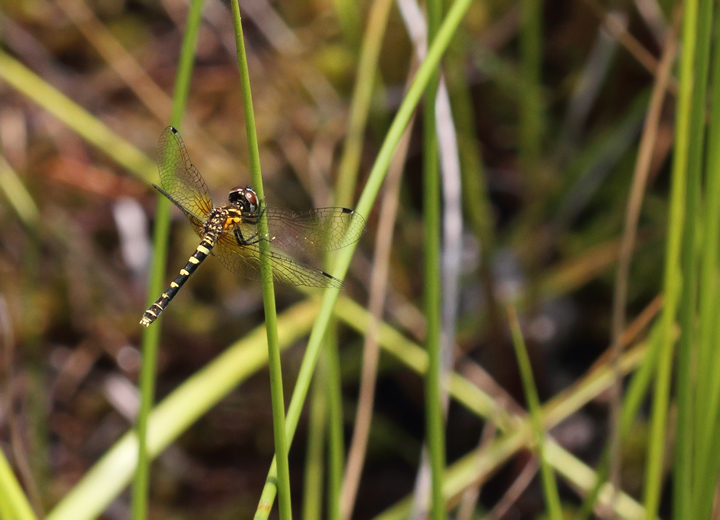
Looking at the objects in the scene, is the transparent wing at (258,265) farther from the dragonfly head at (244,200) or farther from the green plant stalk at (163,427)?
the green plant stalk at (163,427)

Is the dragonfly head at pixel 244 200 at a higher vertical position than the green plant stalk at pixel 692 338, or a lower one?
lower

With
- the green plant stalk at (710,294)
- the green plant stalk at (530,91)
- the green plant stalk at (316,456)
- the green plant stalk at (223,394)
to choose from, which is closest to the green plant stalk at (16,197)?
the green plant stalk at (223,394)

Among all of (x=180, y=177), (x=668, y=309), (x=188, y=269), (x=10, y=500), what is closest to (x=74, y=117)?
(x=180, y=177)

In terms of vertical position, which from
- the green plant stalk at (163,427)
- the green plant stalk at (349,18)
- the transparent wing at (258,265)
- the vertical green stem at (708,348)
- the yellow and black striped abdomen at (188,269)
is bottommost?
the green plant stalk at (163,427)

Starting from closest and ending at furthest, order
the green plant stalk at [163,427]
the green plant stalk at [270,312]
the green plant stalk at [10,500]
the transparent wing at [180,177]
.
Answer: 1. the green plant stalk at [270,312]
2. the green plant stalk at [10,500]
3. the green plant stalk at [163,427]
4. the transparent wing at [180,177]

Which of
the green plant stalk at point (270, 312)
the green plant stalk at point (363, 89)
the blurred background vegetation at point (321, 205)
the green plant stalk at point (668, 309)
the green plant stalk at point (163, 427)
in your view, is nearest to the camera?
the green plant stalk at point (270, 312)

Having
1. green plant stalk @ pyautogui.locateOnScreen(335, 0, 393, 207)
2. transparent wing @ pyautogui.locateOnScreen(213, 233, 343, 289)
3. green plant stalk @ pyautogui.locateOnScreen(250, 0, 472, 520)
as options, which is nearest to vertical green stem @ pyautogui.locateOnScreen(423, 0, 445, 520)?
green plant stalk @ pyautogui.locateOnScreen(250, 0, 472, 520)

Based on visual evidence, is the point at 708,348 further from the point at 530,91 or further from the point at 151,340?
the point at 530,91
